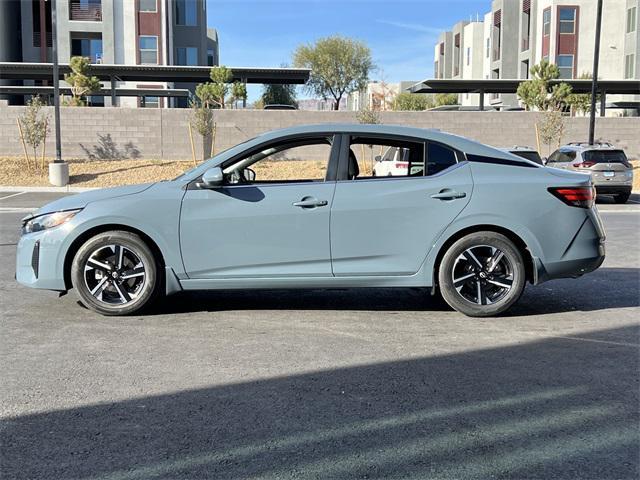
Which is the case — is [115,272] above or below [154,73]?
below

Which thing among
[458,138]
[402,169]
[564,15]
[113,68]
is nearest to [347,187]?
[402,169]

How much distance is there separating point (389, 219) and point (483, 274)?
38.8 inches

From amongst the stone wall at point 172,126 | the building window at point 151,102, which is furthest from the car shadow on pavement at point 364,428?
the building window at point 151,102

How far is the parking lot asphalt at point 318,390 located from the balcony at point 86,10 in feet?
138

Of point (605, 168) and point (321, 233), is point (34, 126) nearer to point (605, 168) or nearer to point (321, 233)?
point (605, 168)

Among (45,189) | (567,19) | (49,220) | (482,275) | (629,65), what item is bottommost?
(45,189)

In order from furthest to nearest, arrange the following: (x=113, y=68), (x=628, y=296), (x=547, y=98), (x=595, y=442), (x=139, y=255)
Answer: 1. (x=113, y=68)
2. (x=547, y=98)
3. (x=628, y=296)
4. (x=139, y=255)
5. (x=595, y=442)

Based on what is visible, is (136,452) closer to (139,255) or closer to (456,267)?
(139,255)

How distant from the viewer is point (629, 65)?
48.8 meters

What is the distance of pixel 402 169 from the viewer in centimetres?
623

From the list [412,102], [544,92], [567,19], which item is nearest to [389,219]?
[544,92]

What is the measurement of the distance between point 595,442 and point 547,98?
3046 cm

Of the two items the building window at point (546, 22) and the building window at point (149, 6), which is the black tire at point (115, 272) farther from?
the building window at point (546, 22)

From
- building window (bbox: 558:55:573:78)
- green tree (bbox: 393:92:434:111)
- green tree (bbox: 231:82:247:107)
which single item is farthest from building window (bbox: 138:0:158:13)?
building window (bbox: 558:55:573:78)
